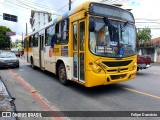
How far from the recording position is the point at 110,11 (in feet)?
22.8

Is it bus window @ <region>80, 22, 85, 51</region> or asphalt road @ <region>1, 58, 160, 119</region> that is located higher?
bus window @ <region>80, 22, 85, 51</region>

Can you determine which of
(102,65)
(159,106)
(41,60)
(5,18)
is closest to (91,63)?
(102,65)

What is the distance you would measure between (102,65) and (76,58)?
1.18m

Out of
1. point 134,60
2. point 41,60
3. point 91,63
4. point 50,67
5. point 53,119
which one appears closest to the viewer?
point 53,119

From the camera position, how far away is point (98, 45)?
6.43 meters

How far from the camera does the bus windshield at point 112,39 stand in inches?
253

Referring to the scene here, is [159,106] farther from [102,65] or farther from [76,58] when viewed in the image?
[76,58]

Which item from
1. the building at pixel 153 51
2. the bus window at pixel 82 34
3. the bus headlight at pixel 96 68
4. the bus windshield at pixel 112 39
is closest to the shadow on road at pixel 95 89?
the bus headlight at pixel 96 68

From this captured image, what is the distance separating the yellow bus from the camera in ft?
20.9

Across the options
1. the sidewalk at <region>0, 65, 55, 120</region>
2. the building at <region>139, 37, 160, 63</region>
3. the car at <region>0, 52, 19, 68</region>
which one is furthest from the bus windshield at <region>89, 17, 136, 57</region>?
the building at <region>139, 37, 160, 63</region>

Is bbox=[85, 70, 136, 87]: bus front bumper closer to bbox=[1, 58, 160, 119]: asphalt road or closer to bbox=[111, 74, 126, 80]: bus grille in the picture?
bbox=[111, 74, 126, 80]: bus grille

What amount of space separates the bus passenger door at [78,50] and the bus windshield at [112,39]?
507 mm

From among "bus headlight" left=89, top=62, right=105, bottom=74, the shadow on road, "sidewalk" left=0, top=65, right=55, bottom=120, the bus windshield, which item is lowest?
"sidewalk" left=0, top=65, right=55, bottom=120

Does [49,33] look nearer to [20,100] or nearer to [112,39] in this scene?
[112,39]
